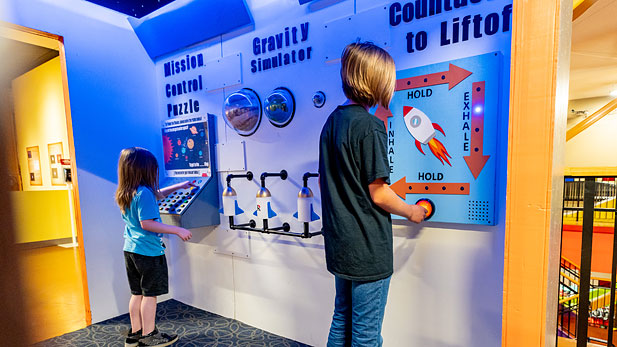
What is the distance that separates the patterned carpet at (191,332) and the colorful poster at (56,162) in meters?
2.53

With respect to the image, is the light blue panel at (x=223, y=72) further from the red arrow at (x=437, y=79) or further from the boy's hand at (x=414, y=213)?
the boy's hand at (x=414, y=213)

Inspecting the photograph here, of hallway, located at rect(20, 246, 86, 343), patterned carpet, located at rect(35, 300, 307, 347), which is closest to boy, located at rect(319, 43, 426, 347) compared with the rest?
hallway, located at rect(20, 246, 86, 343)


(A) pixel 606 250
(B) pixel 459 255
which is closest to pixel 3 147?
(B) pixel 459 255

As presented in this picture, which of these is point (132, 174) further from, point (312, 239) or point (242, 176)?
point (312, 239)

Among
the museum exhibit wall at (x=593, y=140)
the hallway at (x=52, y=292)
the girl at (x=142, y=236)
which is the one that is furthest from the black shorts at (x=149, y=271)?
the museum exhibit wall at (x=593, y=140)

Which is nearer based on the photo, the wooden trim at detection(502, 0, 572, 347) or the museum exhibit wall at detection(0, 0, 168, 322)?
the wooden trim at detection(502, 0, 572, 347)

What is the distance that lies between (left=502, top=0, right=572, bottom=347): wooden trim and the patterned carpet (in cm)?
144

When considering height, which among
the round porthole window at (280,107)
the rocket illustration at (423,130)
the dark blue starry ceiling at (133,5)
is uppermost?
the dark blue starry ceiling at (133,5)

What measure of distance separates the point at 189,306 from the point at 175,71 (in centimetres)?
205

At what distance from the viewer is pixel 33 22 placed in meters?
2.18

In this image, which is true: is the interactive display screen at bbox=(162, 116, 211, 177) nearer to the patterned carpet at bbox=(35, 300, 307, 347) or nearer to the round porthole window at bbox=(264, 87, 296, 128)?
the round porthole window at bbox=(264, 87, 296, 128)

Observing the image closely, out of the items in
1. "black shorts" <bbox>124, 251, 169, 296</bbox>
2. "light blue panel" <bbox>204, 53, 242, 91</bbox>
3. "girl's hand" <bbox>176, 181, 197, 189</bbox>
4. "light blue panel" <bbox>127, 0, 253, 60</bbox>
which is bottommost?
"black shorts" <bbox>124, 251, 169, 296</bbox>

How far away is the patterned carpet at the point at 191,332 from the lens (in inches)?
87.0

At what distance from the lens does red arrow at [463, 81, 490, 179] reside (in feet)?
4.91
